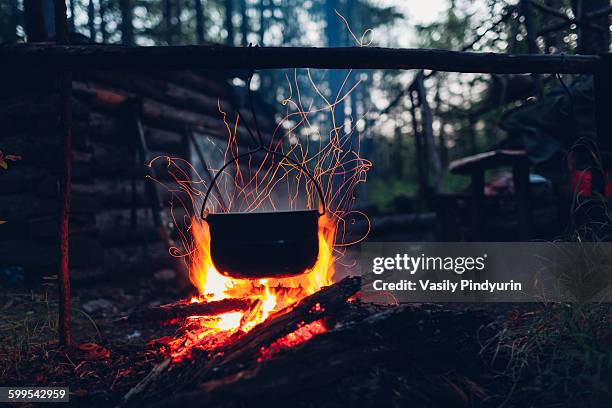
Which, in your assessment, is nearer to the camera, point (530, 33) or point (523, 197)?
point (523, 197)

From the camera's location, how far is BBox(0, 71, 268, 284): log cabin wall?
5.72m

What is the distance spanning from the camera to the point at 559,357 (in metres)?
2.52

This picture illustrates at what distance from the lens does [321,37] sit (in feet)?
91.0

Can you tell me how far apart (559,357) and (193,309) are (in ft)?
7.87

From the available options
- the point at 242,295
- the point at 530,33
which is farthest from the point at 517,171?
the point at 242,295

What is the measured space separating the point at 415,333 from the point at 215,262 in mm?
1321

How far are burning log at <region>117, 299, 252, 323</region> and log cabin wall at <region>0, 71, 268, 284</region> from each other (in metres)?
3.09

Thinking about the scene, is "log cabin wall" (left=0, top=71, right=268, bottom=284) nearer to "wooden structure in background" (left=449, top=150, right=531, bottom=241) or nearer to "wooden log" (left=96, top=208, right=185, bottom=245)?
"wooden log" (left=96, top=208, right=185, bottom=245)

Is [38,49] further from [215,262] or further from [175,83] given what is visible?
[175,83]

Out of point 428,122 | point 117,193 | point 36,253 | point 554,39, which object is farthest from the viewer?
point 554,39

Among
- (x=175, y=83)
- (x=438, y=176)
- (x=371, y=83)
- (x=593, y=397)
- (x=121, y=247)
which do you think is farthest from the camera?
Answer: (x=371, y=83)

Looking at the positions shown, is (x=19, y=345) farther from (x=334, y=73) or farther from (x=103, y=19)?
(x=103, y=19)

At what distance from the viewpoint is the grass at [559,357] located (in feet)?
7.62

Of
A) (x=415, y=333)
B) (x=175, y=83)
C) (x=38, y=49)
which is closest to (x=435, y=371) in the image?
(x=415, y=333)
